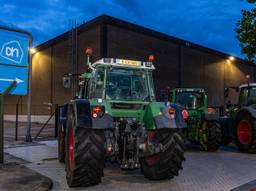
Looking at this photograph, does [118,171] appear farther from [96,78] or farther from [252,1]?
[252,1]

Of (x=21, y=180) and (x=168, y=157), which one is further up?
(x=168, y=157)

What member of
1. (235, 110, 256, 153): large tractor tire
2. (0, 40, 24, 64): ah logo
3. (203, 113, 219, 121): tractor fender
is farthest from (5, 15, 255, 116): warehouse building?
(0, 40, 24, 64): ah logo

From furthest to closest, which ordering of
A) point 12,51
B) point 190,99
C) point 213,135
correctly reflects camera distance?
1. point 190,99
2. point 213,135
3. point 12,51

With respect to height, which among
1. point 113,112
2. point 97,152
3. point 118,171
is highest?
point 113,112

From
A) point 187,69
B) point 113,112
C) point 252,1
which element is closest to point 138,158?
point 113,112

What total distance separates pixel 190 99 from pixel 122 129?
710cm

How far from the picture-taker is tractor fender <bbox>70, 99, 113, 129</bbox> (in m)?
6.81

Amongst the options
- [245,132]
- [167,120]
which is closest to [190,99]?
[245,132]

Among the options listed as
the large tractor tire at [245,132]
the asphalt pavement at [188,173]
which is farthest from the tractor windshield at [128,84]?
the large tractor tire at [245,132]

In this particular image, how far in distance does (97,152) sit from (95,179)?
528 millimetres

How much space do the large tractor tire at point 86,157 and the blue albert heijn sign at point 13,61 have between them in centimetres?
362

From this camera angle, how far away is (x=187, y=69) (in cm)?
3384

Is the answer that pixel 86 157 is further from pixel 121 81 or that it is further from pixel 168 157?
pixel 121 81

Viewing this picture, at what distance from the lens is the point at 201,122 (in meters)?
12.9
